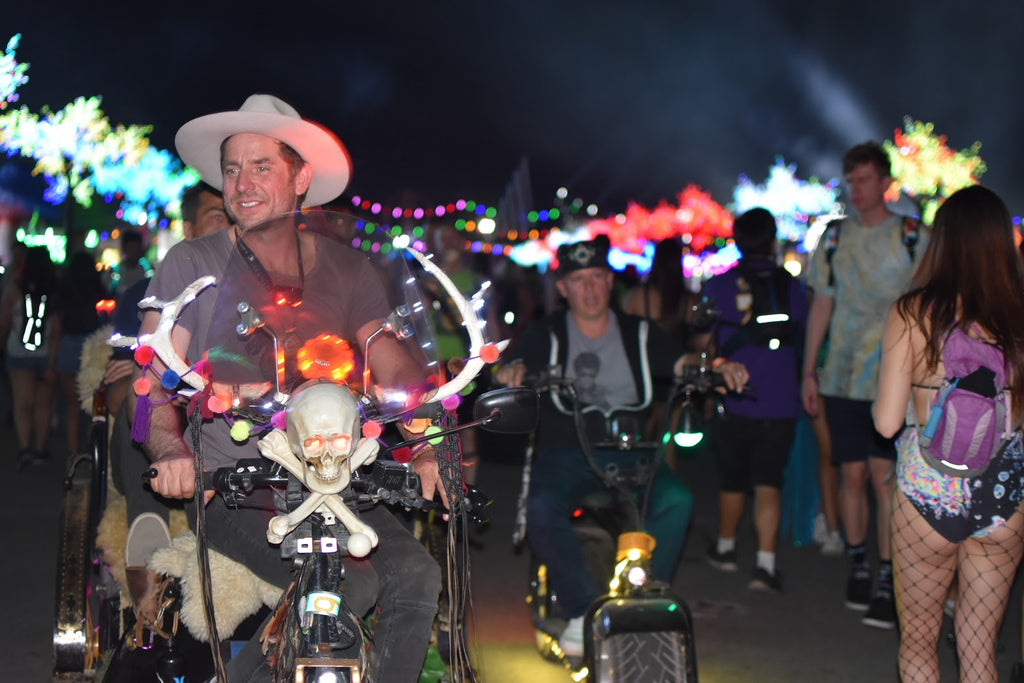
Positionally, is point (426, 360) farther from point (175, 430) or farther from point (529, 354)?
point (529, 354)

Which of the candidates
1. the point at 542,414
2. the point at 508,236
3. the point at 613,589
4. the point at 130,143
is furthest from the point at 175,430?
the point at 130,143

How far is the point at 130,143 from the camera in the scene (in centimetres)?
4903

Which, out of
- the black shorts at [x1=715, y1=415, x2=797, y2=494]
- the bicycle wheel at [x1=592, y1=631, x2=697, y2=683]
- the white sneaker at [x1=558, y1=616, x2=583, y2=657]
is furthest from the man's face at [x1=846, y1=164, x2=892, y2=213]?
the bicycle wheel at [x1=592, y1=631, x2=697, y2=683]

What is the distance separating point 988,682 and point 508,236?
3729 cm

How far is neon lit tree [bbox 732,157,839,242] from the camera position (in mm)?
80625

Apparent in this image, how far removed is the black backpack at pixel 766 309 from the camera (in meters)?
7.02

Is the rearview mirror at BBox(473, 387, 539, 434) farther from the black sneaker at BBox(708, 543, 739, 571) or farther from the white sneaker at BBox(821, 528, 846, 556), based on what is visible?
the white sneaker at BBox(821, 528, 846, 556)

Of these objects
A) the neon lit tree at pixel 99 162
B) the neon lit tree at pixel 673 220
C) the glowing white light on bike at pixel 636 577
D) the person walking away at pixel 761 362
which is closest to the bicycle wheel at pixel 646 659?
the glowing white light on bike at pixel 636 577

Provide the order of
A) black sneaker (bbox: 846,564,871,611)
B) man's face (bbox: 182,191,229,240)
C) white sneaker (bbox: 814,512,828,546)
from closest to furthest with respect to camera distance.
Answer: man's face (bbox: 182,191,229,240), black sneaker (bbox: 846,564,871,611), white sneaker (bbox: 814,512,828,546)

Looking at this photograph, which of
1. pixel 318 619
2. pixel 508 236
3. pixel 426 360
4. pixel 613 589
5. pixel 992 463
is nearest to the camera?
pixel 318 619

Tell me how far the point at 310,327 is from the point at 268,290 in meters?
0.17

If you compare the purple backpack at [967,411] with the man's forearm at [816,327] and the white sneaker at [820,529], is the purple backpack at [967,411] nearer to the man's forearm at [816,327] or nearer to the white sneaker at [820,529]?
the man's forearm at [816,327]

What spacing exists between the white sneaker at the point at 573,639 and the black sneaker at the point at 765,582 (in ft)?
8.00

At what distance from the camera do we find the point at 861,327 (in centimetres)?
669
